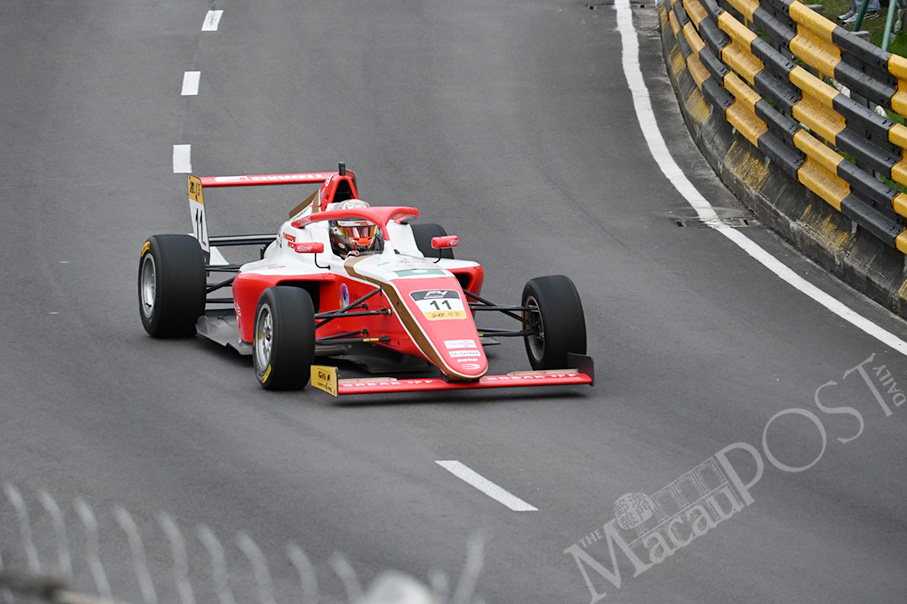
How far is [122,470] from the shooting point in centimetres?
748

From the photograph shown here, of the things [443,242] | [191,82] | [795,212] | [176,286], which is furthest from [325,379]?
[191,82]

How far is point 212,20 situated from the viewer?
21938mm

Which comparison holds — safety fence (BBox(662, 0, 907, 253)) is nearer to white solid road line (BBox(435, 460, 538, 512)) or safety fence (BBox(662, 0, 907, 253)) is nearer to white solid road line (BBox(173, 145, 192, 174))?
white solid road line (BBox(435, 460, 538, 512))

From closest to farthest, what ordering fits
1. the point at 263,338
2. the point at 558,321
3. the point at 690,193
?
the point at 263,338
the point at 558,321
the point at 690,193

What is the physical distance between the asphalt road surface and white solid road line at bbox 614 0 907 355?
131 mm

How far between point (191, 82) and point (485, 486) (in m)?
12.9

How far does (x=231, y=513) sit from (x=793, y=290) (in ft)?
20.2

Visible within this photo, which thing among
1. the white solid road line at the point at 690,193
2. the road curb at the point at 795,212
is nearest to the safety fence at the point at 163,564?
the white solid road line at the point at 690,193

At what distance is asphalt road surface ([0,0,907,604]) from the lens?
6.53 metres

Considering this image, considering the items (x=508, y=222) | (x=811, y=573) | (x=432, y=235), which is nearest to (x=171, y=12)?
(x=508, y=222)

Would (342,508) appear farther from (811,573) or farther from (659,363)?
(659,363)

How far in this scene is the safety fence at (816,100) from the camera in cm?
1097

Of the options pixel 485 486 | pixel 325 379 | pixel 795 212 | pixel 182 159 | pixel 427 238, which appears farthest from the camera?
pixel 182 159

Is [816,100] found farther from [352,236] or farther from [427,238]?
[352,236]
